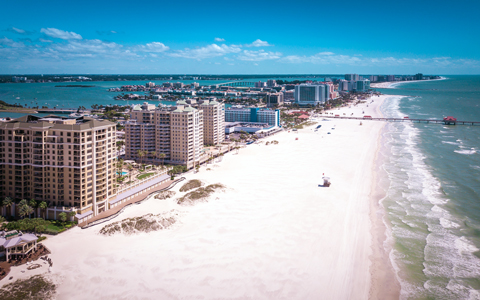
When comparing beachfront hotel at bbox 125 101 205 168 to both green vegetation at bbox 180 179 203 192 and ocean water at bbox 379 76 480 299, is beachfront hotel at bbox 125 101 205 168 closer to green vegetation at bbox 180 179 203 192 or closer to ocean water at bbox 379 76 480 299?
green vegetation at bbox 180 179 203 192

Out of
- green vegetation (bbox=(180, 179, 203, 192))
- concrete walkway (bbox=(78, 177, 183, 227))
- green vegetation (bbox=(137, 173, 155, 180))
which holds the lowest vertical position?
concrete walkway (bbox=(78, 177, 183, 227))

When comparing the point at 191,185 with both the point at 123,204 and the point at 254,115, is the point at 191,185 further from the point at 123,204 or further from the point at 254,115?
the point at 254,115

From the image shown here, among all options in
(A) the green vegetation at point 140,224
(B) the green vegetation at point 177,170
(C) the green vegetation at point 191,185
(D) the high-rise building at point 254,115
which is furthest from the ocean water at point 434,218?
(D) the high-rise building at point 254,115

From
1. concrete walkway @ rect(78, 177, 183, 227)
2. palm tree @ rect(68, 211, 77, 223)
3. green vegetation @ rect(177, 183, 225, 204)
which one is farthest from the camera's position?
green vegetation @ rect(177, 183, 225, 204)

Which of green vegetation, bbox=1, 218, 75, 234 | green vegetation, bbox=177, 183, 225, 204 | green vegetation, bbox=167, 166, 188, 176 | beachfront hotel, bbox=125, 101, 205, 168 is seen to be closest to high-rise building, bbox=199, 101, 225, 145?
beachfront hotel, bbox=125, 101, 205, 168

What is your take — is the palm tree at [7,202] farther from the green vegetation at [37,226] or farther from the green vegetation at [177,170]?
the green vegetation at [177,170]

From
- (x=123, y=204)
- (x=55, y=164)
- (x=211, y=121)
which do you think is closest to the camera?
(x=55, y=164)

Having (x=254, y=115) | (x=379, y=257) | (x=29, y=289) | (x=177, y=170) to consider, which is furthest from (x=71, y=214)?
(x=254, y=115)
